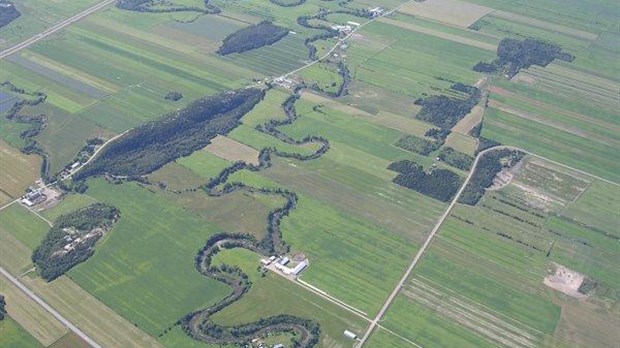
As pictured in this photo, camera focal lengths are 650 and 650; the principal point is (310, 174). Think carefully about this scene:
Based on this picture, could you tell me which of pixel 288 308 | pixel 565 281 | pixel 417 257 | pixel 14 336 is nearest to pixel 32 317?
pixel 14 336

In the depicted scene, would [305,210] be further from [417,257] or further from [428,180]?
[428,180]

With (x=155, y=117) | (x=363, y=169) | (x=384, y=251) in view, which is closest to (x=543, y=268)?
(x=384, y=251)

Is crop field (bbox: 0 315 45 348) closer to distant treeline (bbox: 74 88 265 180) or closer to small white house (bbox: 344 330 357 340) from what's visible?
distant treeline (bbox: 74 88 265 180)

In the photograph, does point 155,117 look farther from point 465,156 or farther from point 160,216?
point 465,156

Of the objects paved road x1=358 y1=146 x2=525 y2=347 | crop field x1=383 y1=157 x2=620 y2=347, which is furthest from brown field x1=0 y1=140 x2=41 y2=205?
crop field x1=383 y1=157 x2=620 y2=347

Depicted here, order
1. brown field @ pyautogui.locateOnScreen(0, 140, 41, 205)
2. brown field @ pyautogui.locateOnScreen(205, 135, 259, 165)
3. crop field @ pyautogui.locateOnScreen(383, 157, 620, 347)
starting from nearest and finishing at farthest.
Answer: crop field @ pyautogui.locateOnScreen(383, 157, 620, 347)
brown field @ pyautogui.locateOnScreen(0, 140, 41, 205)
brown field @ pyautogui.locateOnScreen(205, 135, 259, 165)

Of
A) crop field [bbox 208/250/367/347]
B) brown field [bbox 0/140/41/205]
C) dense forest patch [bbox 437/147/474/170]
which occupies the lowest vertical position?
brown field [bbox 0/140/41/205]
